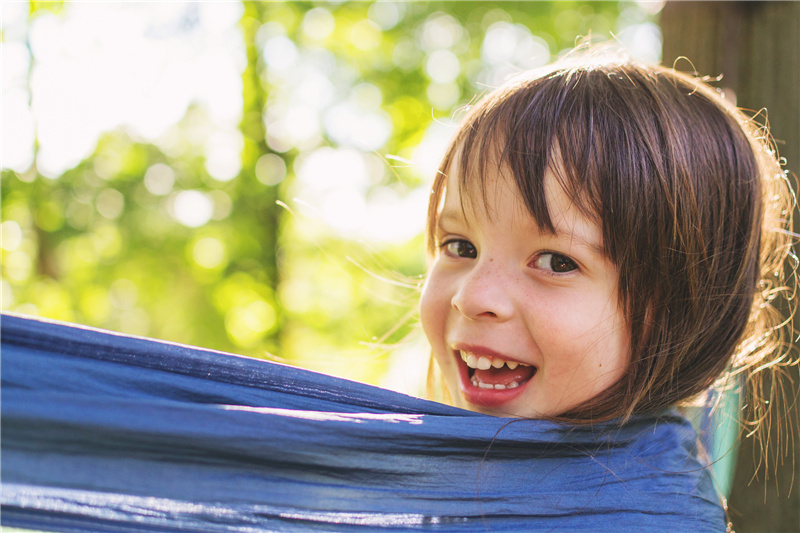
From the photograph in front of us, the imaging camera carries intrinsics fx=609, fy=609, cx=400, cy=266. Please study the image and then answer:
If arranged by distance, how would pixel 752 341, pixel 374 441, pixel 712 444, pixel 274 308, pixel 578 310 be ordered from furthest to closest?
1. pixel 274 308
2. pixel 712 444
3. pixel 752 341
4. pixel 578 310
5. pixel 374 441

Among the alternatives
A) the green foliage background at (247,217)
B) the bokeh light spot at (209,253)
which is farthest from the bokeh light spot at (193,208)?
the bokeh light spot at (209,253)

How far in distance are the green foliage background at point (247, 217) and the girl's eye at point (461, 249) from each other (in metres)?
4.60

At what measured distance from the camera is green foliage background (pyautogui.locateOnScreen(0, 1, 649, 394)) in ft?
19.7

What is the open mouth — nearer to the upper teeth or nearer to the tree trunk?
the upper teeth

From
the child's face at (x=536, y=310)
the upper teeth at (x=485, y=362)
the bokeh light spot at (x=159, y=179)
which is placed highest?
the child's face at (x=536, y=310)

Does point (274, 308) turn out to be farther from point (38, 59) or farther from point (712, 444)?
point (712, 444)

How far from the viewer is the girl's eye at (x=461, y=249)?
1194 mm

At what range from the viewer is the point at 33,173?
5.96 metres

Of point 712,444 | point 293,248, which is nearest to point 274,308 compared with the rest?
point 293,248

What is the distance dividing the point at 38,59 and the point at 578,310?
6.50 meters

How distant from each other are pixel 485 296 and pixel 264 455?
1.53 feet

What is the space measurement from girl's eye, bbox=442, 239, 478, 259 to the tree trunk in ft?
3.48

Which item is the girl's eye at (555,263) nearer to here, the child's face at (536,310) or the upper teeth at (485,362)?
the child's face at (536,310)

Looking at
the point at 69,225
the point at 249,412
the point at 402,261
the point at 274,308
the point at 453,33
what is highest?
the point at 453,33
